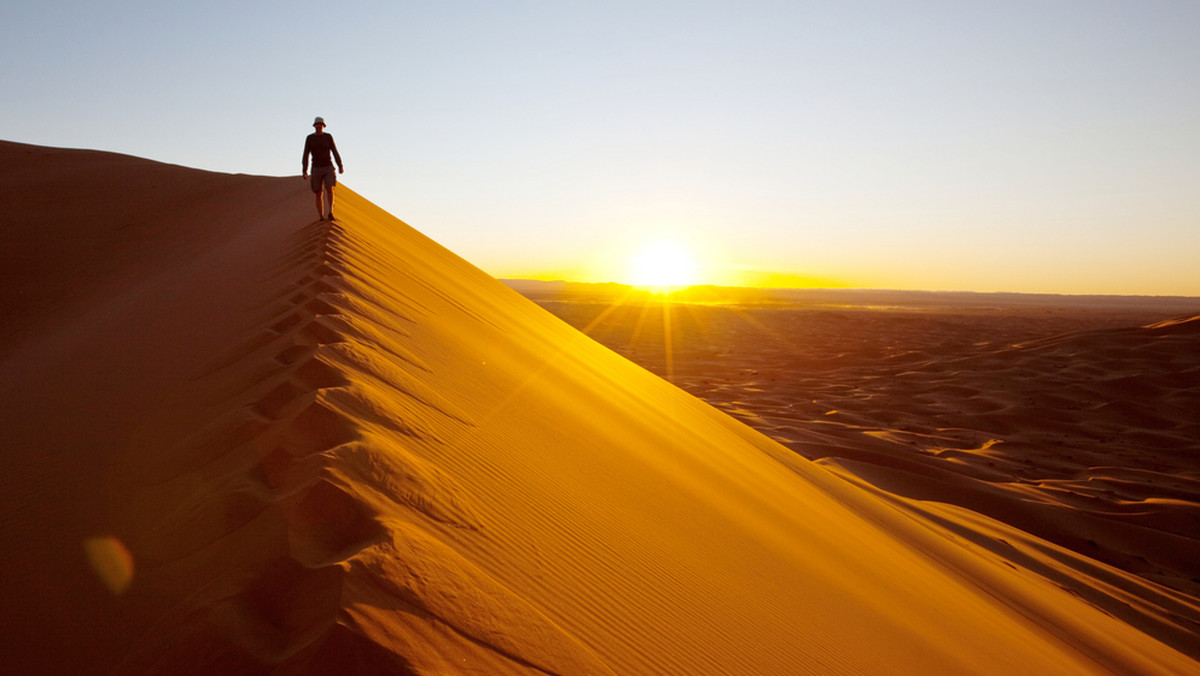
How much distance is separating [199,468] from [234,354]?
45.3 inches

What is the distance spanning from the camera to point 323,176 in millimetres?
6273

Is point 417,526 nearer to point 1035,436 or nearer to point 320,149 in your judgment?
point 320,149

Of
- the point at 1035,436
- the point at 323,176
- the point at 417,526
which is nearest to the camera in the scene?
the point at 417,526

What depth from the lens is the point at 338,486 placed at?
1.44m

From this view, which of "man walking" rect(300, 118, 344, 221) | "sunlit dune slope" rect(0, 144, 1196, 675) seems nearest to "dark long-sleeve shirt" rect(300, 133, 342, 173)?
"man walking" rect(300, 118, 344, 221)

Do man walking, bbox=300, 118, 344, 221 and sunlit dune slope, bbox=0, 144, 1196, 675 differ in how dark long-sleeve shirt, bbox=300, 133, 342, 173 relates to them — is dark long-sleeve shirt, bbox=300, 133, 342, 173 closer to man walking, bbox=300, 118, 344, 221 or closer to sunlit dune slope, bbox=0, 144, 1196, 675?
man walking, bbox=300, 118, 344, 221

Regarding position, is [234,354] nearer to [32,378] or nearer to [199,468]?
[199,468]

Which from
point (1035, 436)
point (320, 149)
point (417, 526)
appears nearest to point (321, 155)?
point (320, 149)

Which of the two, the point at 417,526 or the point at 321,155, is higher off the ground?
the point at 321,155

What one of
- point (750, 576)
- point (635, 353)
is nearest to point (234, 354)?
point (750, 576)

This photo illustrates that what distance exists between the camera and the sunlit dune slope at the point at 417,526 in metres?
1.19

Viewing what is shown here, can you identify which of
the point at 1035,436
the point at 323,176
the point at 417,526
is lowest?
the point at 1035,436

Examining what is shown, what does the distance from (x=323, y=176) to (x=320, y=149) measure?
0.95ft

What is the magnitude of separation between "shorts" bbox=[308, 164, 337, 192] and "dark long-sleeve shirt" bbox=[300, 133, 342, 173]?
0.04 metres
